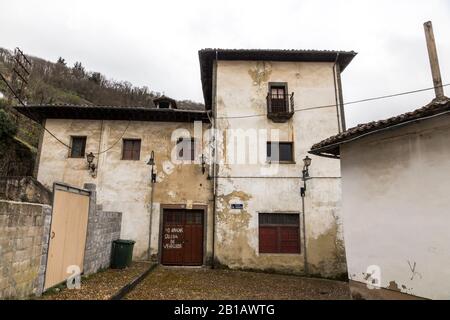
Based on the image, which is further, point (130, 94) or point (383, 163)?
point (130, 94)

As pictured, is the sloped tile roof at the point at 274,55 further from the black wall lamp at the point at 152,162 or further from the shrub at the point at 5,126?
the shrub at the point at 5,126

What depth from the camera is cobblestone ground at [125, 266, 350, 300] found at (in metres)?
7.45

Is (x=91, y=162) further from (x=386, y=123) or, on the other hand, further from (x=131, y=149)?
(x=386, y=123)

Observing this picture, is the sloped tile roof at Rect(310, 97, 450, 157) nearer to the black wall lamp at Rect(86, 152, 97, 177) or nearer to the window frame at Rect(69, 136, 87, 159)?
the black wall lamp at Rect(86, 152, 97, 177)

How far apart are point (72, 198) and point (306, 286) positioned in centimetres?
742

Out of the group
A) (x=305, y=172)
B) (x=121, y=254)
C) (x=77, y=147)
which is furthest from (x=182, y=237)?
(x=77, y=147)

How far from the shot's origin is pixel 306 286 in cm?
925

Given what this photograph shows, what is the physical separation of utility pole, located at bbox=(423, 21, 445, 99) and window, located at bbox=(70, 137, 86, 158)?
12.4 metres

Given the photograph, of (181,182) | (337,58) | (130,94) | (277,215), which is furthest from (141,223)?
(130,94)

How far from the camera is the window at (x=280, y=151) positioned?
12.2 m

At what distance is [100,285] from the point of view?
719 cm

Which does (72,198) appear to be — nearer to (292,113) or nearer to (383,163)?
(383,163)

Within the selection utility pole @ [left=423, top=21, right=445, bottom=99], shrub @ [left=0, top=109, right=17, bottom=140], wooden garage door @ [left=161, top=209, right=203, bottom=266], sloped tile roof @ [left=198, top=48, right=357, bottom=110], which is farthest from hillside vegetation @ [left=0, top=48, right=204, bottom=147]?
utility pole @ [left=423, top=21, right=445, bottom=99]
